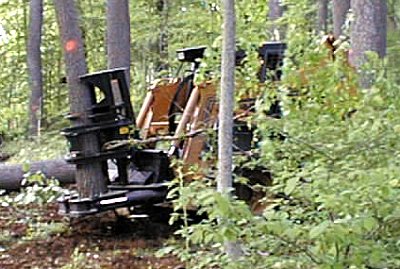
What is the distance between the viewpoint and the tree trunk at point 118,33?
1262 cm

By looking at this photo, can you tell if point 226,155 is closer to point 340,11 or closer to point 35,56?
point 340,11

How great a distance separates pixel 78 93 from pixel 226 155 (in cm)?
360

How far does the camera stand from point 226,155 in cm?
417

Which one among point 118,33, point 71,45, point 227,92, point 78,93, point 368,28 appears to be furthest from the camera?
point 118,33

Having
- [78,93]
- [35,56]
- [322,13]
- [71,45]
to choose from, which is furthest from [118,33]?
[322,13]

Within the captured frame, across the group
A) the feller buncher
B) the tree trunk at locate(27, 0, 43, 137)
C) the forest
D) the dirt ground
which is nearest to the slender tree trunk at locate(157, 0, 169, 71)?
the forest

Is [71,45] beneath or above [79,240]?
above

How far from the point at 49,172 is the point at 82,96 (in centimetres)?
320

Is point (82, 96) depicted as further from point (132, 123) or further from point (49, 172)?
point (49, 172)

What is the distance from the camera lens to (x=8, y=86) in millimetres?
20188

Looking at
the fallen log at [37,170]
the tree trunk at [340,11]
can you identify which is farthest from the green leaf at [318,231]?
the tree trunk at [340,11]

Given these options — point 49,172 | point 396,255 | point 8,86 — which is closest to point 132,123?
point 49,172

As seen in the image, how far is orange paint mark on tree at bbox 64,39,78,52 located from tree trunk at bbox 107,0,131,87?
15.9 ft

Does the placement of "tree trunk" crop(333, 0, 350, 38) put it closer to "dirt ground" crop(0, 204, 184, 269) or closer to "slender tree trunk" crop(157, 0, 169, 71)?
"slender tree trunk" crop(157, 0, 169, 71)
